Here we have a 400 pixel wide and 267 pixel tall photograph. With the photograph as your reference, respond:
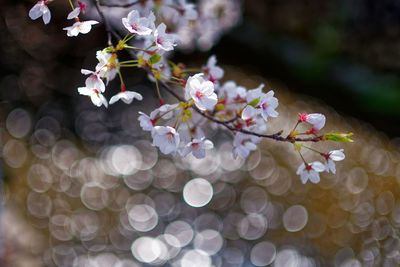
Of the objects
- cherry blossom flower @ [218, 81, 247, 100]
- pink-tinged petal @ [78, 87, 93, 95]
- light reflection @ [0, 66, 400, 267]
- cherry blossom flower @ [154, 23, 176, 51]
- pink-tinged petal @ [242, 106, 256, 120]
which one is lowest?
light reflection @ [0, 66, 400, 267]

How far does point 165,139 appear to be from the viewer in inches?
42.7

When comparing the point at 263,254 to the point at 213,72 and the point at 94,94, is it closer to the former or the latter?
the point at 213,72

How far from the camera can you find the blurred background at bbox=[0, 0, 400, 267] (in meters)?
2.41

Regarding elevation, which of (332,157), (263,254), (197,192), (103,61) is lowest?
(197,192)

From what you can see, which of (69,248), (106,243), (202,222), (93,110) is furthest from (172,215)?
(93,110)

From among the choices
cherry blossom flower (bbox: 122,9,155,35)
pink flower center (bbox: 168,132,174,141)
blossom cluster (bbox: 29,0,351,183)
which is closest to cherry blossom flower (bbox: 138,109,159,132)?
blossom cluster (bbox: 29,0,351,183)

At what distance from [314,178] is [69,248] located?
1.79m

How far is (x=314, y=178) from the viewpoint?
3.92 feet

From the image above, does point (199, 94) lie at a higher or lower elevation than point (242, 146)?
higher

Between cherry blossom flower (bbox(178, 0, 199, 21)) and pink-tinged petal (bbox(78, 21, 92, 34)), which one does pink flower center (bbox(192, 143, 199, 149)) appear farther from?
cherry blossom flower (bbox(178, 0, 199, 21))

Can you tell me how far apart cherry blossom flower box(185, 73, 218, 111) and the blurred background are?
1601 mm

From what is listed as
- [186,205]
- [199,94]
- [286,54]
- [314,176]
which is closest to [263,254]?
[186,205]

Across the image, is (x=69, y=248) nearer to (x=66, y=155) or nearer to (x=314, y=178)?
(x=66, y=155)

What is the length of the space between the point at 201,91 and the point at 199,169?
7.16 feet
